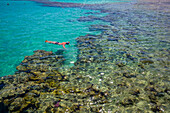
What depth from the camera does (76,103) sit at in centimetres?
845

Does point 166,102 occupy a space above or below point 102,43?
below

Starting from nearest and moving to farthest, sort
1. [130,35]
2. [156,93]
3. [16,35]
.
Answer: [156,93]
[130,35]
[16,35]

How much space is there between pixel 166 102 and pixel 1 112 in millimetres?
11867

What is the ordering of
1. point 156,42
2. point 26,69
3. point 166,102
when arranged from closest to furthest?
point 166,102 < point 26,69 < point 156,42

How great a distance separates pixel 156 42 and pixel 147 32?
490 centimetres

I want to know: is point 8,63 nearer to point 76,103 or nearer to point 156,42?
point 76,103

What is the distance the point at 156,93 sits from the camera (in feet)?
30.0

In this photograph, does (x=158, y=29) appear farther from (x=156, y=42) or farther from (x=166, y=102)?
(x=166, y=102)

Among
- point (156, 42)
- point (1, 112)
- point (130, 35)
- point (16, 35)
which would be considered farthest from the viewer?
point (16, 35)

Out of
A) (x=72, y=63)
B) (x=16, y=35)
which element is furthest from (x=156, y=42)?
(x=16, y=35)

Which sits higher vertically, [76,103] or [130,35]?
[130,35]

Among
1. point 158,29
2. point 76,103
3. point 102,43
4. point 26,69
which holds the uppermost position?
point 158,29

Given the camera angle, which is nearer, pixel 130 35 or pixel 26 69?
pixel 26 69

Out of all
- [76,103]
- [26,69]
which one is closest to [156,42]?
[76,103]
